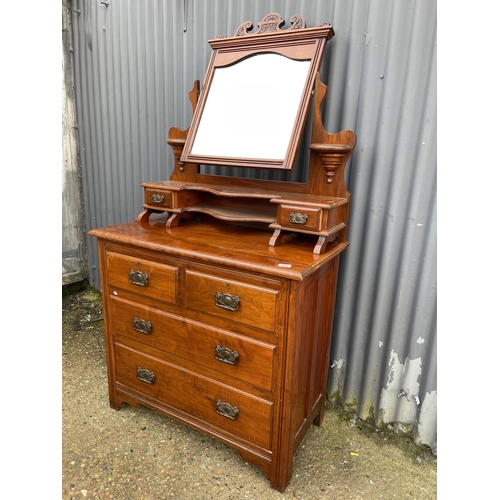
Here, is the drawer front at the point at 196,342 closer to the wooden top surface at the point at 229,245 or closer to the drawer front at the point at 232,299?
the drawer front at the point at 232,299

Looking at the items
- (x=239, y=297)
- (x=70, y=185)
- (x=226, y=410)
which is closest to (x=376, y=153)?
(x=239, y=297)

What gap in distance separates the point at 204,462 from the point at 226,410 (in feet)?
1.26

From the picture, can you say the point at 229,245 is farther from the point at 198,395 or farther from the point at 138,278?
the point at 198,395

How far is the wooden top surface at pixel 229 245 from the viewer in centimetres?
146

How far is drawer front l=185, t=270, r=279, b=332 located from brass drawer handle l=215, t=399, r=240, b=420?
A: 45 cm

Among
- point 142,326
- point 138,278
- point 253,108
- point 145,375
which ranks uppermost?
point 253,108

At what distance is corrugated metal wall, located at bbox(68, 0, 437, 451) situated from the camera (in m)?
1.72

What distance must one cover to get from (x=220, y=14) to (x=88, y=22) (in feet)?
4.64

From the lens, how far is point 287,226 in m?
1.63

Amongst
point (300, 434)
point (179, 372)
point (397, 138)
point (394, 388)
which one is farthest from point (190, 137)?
point (394, 388)

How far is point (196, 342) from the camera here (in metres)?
1.74

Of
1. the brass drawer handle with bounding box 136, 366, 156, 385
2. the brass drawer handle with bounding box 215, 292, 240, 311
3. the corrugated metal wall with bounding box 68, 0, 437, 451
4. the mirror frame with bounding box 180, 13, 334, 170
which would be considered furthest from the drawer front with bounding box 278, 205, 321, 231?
the brass drawer handle with bounding box 136, 366, 156, 385

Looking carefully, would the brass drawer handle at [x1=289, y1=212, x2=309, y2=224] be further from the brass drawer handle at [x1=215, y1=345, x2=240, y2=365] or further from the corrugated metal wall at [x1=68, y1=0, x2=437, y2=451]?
the brass drawer handle at [x1=215, y1=345, x2=240, y2=365]

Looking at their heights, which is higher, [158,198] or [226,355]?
[158,198]
